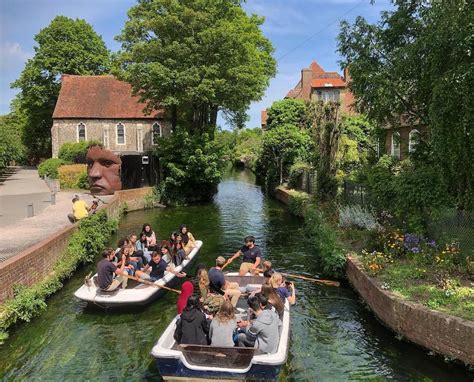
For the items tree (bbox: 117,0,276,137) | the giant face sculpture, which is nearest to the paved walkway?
the giant face sculpture

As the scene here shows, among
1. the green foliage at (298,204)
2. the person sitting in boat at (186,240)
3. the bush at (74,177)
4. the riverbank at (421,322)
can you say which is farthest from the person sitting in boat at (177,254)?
the bush at (74,177)

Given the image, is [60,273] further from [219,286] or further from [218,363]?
[218,363]

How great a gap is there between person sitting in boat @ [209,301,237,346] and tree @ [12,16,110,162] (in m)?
51.7

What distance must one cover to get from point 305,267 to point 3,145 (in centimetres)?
3344

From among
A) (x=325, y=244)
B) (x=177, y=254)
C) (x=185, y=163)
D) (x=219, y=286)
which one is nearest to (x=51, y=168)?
(x=185, y=163)

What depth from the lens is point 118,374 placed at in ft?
29.6

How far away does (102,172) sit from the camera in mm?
29406

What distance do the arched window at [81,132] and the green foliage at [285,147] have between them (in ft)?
67.0

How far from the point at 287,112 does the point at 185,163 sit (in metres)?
10.5

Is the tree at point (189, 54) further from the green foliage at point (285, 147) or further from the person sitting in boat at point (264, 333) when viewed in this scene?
the person sitting in boat at point (264, 333)

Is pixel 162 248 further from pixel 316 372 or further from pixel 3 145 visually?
pixel 3 145

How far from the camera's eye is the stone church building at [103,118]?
153 feet

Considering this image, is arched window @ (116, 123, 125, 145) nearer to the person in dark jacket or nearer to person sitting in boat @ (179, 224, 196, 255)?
person sitting in boat @ (179, 224, 196, 255)

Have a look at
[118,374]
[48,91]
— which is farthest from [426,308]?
[48,91]
